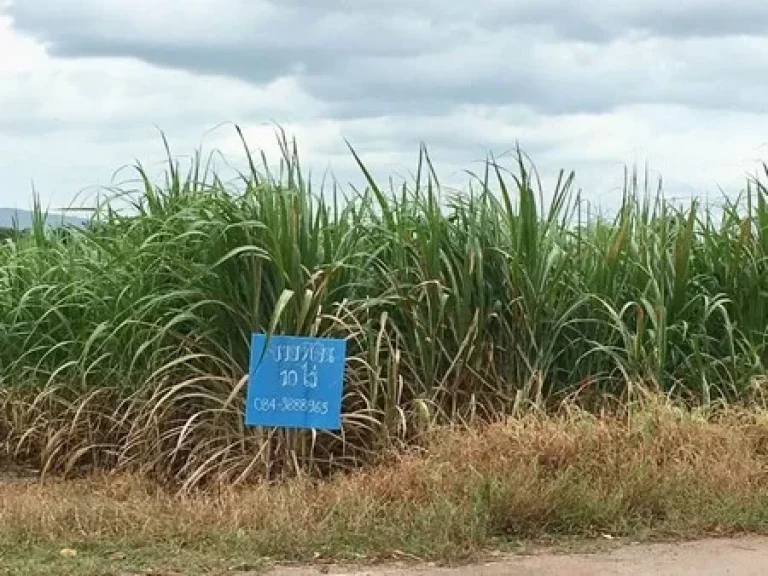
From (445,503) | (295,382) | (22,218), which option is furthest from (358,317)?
(22,218)

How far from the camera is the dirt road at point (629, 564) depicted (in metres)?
5.02

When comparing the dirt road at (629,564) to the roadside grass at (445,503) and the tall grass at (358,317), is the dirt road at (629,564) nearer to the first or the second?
the roadside grass at (445,503)

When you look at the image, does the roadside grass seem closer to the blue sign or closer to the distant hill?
the blue sign

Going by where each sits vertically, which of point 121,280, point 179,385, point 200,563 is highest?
point 121,280

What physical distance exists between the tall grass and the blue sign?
18 centimetres

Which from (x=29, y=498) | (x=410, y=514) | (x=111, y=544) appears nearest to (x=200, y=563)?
(x=111, y=544)

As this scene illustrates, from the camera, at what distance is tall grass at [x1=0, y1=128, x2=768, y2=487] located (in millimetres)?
6738

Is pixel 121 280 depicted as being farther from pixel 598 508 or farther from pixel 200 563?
pixel 598 508

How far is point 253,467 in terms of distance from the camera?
6457 mm

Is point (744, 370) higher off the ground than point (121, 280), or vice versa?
point (121, 280)

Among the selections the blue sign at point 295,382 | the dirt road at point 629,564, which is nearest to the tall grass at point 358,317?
the blue sign at point 295,382

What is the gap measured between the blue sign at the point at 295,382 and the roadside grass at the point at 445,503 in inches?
13.9

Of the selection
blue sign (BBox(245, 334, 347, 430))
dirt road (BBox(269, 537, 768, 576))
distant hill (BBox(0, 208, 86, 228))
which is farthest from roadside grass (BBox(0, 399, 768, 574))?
distant hill (BBox(0, 208, 86, 228))

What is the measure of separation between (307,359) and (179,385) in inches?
29.8
